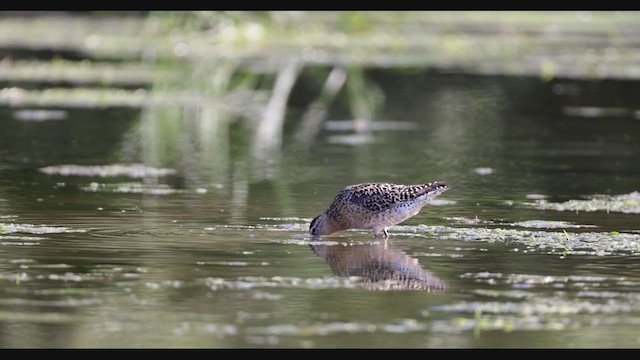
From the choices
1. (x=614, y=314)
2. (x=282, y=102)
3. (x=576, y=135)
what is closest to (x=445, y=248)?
(x=614, y=314)

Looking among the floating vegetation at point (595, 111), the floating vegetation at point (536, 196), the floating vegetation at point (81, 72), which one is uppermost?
the floating vegetation at point (81, 72)

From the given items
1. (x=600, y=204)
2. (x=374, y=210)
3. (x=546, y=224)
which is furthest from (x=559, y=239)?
(x=600, y=204)

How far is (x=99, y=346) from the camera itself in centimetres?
708

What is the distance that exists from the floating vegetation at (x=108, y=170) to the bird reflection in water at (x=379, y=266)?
155 inches

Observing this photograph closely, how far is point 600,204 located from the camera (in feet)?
40.1

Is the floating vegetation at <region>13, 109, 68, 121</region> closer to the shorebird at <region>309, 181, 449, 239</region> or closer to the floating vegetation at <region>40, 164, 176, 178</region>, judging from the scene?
the floating vegetation at <region>40, 164, 176, 178</region>


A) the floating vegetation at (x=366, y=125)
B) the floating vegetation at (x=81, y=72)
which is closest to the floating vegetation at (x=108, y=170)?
the floating vegetation at (x=366, y=125)

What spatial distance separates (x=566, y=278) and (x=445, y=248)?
1.30 meters

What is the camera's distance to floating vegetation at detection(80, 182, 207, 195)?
42.0 feet

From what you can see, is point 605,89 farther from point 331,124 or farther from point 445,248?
point 445,248

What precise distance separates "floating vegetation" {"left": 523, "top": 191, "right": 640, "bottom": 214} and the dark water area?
5 centimetres

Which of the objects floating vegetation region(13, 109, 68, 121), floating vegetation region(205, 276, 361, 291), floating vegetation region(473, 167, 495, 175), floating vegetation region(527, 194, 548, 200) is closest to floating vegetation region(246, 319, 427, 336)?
floating vegetation region(205, 276, 361, 291)

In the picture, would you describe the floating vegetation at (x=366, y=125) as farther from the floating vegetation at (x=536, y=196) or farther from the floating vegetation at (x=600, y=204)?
the floating vegetation at (x=600, y=204)

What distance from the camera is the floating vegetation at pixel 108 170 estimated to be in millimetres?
13961
